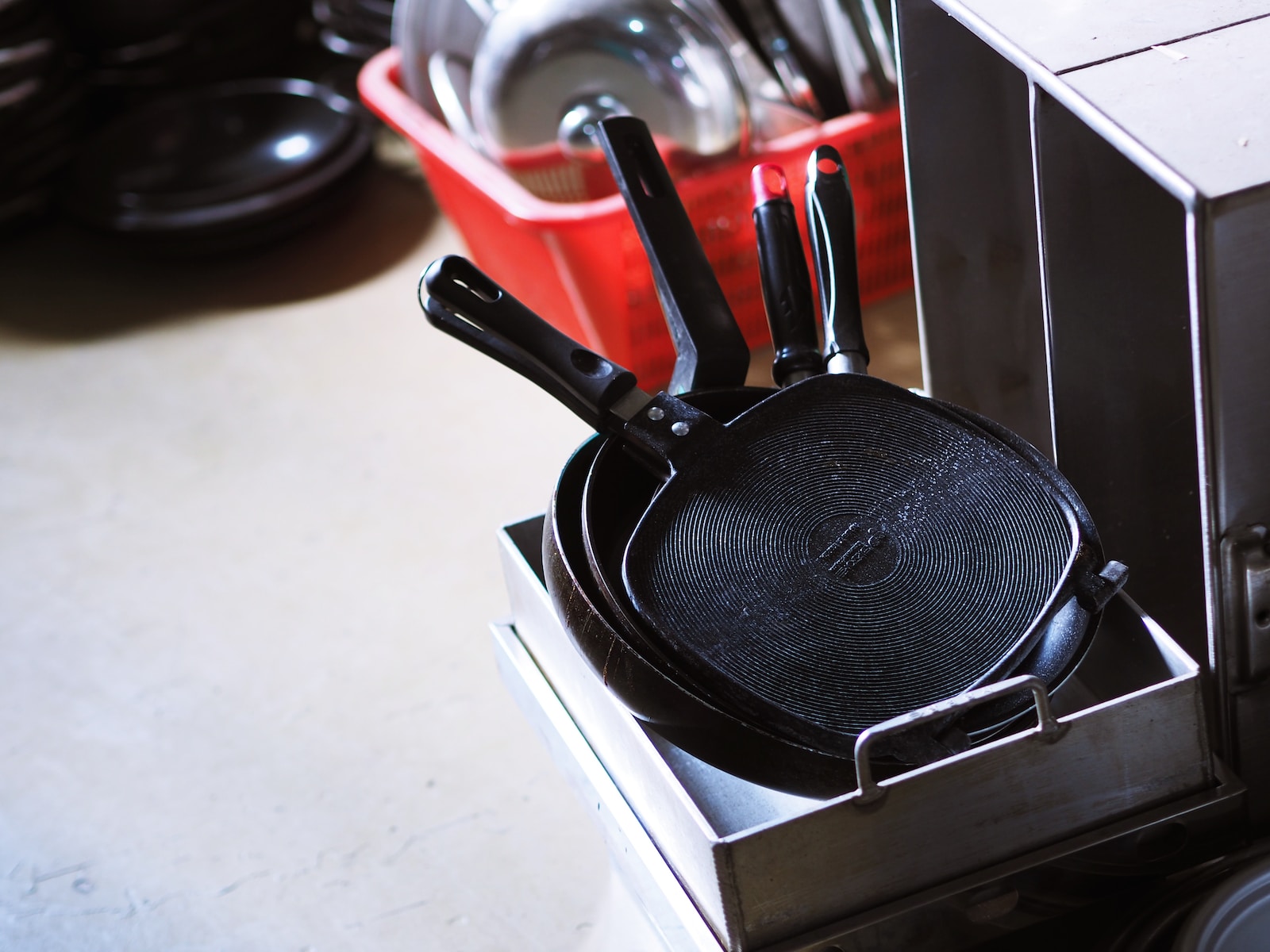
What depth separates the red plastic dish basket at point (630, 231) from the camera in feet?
3.49

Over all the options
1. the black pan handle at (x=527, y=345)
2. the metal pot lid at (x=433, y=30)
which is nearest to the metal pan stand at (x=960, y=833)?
the black pan handle at (x=527, y=345)

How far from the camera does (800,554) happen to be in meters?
0.54

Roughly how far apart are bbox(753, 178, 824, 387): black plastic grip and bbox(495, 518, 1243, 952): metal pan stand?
0.18 metres

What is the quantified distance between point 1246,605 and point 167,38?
1510 millimetres

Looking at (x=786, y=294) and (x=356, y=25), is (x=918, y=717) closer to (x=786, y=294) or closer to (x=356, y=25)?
(x=786, y=294)

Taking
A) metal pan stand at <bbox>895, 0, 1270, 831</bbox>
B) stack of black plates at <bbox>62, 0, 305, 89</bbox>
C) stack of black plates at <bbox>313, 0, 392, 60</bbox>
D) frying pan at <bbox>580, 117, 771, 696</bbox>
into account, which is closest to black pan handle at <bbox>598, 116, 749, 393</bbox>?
frying pan at <bbox>580, 117, 771, 696</bbox>

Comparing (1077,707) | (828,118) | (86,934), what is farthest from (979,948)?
(828,118)

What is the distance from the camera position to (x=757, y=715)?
19.6 inches

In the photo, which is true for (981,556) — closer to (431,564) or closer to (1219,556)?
(1219,556)

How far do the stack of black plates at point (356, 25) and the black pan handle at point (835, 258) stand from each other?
1083 mm

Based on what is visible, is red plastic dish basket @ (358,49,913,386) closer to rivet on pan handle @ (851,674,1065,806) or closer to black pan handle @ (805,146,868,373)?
black pan handle @ (805,146,868,373)

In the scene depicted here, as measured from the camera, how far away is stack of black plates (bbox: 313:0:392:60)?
1595mm

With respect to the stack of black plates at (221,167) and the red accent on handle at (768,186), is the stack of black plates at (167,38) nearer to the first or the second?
the stack of black plates at (221,167)

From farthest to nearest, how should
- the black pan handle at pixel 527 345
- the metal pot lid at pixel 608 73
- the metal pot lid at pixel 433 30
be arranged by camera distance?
1. the metal pot lid at pixel 433 30
2. the metal pot lid at pixel 608 73
3. the black pan handle at pixel 527 345
